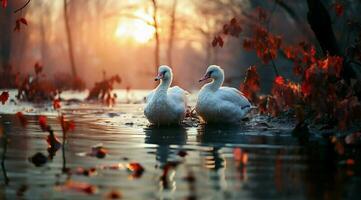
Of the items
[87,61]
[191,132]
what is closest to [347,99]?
[191,132]

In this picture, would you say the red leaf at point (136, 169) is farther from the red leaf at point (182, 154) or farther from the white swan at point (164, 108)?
the white swan at point (164, 108)

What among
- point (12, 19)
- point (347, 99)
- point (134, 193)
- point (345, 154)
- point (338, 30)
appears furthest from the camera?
point (12, 19)

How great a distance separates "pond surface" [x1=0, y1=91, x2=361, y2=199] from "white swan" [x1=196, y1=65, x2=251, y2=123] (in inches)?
68.3

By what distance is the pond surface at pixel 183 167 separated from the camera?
275 inches

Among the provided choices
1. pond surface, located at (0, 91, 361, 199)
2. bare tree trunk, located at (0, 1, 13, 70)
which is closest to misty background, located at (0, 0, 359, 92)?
bare tree trunk, located at (0, 1, 13, 70)

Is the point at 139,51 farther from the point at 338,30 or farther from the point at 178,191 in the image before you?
the point at 178,191

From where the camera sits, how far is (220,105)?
606 inches

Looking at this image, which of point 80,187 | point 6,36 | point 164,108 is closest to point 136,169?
point 80,187

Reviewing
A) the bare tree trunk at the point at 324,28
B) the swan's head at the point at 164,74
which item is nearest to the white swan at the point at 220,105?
the swan's head at the point at 164,74

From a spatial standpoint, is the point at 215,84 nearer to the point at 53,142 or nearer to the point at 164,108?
the point at 164,108

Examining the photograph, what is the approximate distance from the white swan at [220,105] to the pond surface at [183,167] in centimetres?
174

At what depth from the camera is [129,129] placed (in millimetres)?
14039

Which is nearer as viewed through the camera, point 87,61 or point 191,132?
point 191,132

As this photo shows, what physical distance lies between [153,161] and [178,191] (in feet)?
6.84
